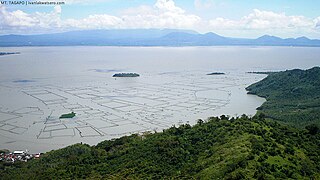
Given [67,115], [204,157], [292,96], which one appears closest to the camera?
[204,157]

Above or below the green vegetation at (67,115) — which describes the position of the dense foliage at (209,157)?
above

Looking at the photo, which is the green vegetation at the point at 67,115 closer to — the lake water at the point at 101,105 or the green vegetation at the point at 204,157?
the lake water at the point at 101,105

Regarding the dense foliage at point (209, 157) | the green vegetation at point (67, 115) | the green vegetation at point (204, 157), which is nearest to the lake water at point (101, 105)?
the green vegetation at point (67, 115)

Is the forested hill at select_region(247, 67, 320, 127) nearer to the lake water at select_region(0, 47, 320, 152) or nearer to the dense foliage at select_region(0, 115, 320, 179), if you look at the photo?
the lake water at select_region(0, 47, 320, 152)

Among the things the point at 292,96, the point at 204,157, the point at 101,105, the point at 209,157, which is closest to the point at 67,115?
the point at 101,105

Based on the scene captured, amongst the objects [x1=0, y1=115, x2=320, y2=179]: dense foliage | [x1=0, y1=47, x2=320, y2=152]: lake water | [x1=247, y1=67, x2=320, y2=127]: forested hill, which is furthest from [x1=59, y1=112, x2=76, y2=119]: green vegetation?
[x1=247, y1=67, x2=320, y2=127]: forested hill

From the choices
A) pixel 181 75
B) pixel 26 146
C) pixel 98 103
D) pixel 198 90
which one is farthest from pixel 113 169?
pixel 181 75

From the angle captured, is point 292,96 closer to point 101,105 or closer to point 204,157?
point 101,105
